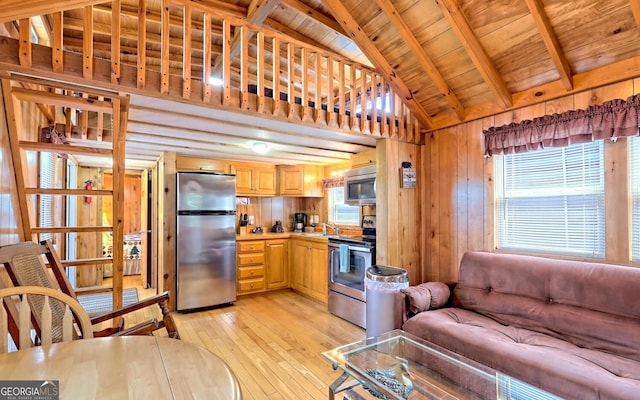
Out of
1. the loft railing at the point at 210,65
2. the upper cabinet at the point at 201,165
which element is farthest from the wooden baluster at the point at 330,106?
the upper cabinet at the point at 201,165

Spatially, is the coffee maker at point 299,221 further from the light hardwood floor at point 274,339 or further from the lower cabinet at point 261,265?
the light hardwood floor at point 274,339

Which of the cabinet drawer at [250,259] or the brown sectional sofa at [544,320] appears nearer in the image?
the brown sectional sofa at [544,320]

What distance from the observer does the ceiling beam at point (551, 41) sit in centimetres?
210

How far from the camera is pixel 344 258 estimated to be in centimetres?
373

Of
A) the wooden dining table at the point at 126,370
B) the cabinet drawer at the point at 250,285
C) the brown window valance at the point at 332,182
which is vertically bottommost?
the cabinet drawer at the point at 250,285

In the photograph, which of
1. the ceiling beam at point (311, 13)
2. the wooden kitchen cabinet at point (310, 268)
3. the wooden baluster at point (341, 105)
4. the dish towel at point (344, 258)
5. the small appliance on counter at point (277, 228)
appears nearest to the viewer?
the wooden baluster at point (341, 105)

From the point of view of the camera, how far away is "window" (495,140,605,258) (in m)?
2.35

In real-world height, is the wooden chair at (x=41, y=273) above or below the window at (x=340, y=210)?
below

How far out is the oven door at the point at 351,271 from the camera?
353 centimetres

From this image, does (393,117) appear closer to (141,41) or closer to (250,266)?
(141,41)

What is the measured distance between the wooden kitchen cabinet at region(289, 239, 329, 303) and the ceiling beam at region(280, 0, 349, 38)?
8.74ft

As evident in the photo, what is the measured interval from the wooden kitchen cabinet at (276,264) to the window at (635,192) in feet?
13.0

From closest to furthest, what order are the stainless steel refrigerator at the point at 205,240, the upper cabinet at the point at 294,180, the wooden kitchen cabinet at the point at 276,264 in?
the stainless steel refrigerator at the point at 205,240, the wooden kitchen cabinet at the point at 276,264, the upper cabinet at the point at 294,180

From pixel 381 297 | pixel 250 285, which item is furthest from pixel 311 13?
pixel 250 285
